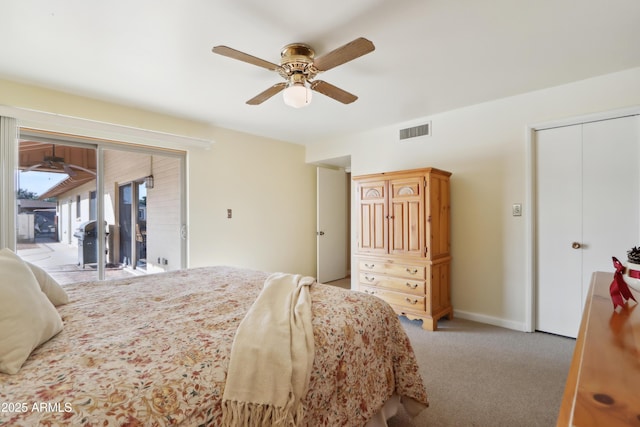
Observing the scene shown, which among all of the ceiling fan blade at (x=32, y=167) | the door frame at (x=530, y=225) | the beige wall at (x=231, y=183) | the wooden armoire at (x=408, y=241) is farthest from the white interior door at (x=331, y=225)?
the ceiling fan blade at (x=32, y=167)

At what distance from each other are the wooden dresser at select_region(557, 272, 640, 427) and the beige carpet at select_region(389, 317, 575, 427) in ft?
3.72

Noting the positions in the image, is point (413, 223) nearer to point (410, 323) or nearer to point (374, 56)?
point (410, 323)

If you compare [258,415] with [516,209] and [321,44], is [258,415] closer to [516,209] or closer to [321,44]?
[321,44]

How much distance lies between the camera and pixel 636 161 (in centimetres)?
246

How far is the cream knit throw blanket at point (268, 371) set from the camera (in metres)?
0.95

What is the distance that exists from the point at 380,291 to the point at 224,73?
280 centimetres

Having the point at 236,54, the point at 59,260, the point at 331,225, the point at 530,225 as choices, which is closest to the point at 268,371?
the point at 236,54

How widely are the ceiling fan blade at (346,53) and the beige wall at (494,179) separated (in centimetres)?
209

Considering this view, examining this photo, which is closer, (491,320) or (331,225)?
(491,320)

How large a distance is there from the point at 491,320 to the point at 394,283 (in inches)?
43.6

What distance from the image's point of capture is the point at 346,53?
175cm

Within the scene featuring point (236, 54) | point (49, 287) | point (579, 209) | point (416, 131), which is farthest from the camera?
point (416, 131)

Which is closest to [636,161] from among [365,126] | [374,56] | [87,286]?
[374,56]

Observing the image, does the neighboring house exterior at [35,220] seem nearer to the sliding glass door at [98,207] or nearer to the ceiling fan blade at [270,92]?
the sliding glass door at [98,207]
